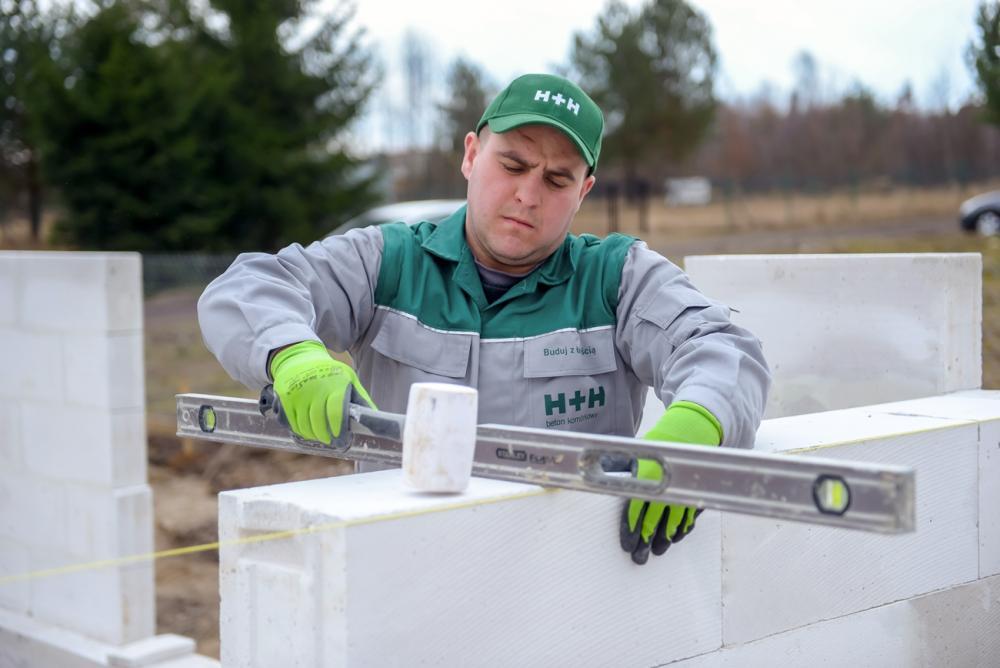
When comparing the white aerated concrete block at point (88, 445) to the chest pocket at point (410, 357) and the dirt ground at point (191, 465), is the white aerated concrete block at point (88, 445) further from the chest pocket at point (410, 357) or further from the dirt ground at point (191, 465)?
the chest pocket at point (410, 357)

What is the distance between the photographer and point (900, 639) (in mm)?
2969

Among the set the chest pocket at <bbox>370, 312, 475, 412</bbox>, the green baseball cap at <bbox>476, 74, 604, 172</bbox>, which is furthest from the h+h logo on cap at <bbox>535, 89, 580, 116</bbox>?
the chest pocket at <bbox>370, 312, 475, 412</bbox>

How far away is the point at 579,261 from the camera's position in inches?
118

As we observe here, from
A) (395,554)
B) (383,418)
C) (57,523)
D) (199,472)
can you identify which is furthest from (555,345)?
(199,472)

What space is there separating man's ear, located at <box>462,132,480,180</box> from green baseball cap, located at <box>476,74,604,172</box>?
0.60ft

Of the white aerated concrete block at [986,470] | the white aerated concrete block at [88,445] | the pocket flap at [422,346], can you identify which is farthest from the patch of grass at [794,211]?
the pocket flap at [422,346]

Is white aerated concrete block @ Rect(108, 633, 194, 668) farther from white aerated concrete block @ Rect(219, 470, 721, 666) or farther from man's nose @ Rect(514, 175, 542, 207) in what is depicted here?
man's nose @ Rect(514, 175, 542, 207)

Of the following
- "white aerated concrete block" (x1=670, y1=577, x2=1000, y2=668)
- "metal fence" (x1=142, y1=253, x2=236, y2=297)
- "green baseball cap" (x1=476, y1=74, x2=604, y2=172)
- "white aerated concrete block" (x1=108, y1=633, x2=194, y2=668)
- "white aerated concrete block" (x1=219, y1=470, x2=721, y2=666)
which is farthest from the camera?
"metal fence" (x1=142, y1=253, x2=236, y2=297)

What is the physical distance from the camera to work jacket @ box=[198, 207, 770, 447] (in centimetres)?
268

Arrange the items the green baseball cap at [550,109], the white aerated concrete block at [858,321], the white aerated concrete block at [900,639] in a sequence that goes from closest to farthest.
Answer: the white aerated concrete block at [900,639] < the green baseball cap at [550,109] < the white aerated concrete block at [858,321]

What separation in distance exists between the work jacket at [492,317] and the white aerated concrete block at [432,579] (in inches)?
19.6

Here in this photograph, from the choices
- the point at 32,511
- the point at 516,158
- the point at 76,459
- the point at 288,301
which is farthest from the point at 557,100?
the point at 32,511

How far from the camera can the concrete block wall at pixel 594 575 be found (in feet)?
6.50

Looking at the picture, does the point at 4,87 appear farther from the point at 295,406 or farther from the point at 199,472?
the point at 295,406
